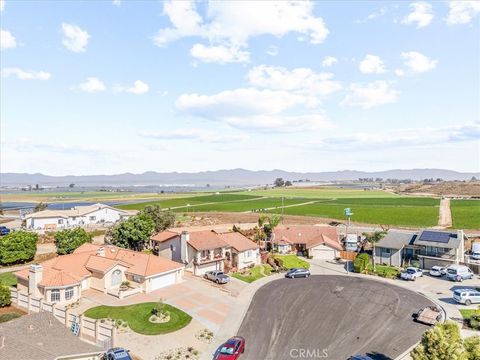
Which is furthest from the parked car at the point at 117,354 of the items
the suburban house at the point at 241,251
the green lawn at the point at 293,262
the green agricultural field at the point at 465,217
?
the green agricultural field at the point at 465,217

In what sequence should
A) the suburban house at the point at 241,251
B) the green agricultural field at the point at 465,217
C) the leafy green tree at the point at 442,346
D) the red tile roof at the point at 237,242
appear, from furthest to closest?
the green agricultural field at the point at 465,217 < the red tile roof at the point at 237,242 < the suburban house at the point at 241,251 < the leafy green tree at the point at 442,346

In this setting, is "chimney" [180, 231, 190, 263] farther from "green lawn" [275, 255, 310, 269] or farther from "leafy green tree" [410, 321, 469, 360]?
"leafy green tree" [410, 321, 469, 360]

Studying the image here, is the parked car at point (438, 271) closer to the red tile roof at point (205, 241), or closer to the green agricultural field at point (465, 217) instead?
the red tile roof at point (205, 241)

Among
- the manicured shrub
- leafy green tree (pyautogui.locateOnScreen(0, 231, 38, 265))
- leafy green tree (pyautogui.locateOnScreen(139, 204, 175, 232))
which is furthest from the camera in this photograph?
leafy green tree (pyautogui.locateOnScreen(139, 204, 175, 232))

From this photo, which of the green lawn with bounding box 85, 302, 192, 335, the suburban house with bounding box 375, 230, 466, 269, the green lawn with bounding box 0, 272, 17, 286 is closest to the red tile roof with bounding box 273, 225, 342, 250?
the suburban house with bounding box 375, 230, 466, 269

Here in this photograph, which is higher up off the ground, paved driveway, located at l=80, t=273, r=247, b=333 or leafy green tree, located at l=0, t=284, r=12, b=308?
leafy green tree, located at l=0, t=284, r=12, b=308

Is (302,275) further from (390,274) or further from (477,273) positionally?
(477,273)
